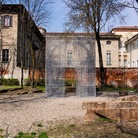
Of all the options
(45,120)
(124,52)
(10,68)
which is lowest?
(45,120)

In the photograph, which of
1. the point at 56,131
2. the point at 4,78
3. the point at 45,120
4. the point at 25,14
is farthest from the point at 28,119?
the point at 4,78

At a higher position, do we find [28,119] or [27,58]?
[27,58]

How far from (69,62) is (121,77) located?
441 inches

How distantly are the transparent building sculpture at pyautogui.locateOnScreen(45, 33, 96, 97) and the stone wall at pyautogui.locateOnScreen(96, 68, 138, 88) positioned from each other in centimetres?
978

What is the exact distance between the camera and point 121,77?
26.0m

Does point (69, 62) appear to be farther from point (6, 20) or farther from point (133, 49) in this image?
point (133, 49)

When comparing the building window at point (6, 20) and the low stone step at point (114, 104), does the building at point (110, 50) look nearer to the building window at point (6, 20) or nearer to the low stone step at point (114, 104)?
the building window at point (6, 20)

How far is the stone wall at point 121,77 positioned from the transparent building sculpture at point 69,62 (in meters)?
9.78

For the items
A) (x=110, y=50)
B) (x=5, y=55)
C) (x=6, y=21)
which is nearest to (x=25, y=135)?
(x=5, y=55)

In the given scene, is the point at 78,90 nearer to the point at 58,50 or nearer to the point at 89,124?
the point at 58,50

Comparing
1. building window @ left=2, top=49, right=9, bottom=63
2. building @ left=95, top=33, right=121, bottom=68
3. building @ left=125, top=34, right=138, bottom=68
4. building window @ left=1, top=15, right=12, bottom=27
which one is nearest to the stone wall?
building window @ left=2, top=49, right=9, bottom=63

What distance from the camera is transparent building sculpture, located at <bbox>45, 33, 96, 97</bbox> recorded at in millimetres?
15898

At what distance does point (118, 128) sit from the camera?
6.70 m

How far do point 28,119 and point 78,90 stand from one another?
322 inches
